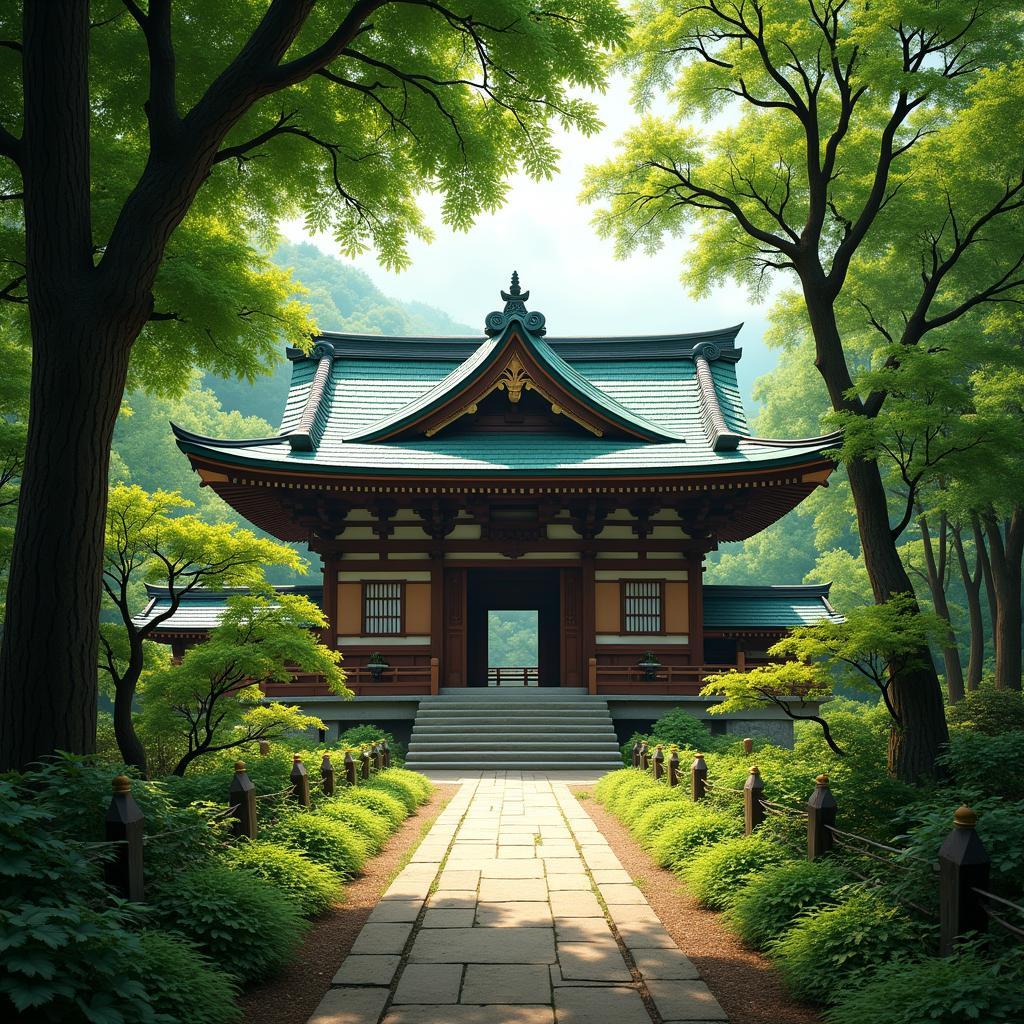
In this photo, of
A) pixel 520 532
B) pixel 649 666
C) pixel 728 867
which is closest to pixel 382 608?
pixel 520 532

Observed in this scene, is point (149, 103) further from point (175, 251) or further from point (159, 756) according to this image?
point (159, 756)

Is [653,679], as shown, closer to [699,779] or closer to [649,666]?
[649,666]

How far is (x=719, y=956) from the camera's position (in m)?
6.15

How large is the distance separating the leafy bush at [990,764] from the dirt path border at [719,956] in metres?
3.38

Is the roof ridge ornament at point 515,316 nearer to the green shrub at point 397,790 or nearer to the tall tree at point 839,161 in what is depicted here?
the tall tree at point 839,161

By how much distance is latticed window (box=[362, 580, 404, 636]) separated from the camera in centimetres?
2027

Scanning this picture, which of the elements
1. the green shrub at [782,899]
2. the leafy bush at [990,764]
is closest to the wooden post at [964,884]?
the green shrub at [782,899]

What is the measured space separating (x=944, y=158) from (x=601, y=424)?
974cm

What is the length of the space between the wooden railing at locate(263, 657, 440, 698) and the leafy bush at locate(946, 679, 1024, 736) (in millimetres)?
10856

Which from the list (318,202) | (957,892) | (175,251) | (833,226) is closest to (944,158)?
(833,226)

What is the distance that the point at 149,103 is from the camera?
7484 millimetres

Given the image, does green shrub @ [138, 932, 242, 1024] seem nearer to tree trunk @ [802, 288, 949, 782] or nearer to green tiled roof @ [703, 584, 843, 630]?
tree trunk @ [802, 288, 949, 782]

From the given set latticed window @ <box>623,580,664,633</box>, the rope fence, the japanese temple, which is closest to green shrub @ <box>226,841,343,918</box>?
the rope fence

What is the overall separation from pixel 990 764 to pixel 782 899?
4.24 metres
